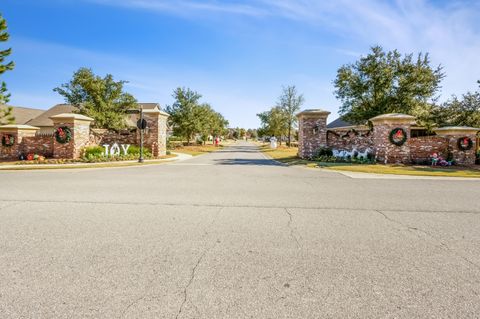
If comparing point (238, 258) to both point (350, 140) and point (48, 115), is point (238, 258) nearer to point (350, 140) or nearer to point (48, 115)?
point (350, 140)

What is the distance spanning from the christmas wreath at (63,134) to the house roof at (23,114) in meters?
28.4

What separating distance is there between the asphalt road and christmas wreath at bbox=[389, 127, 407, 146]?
1074 cm

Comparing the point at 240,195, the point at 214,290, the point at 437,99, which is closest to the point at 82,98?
the point at 240,195

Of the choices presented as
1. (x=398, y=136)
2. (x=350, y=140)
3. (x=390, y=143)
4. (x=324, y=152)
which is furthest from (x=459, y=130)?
(x=324, y=152)

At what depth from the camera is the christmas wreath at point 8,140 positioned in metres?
19.3

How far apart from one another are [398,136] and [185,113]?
25.9m

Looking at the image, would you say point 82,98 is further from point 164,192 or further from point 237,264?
point 237,264

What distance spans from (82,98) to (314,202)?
25041 mm

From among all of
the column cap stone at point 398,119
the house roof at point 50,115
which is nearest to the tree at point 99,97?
the house roof at point 50,115

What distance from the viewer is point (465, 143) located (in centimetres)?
1653

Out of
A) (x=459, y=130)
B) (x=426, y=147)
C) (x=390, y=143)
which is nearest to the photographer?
(x=459, y=130)

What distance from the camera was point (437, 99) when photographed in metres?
23.5

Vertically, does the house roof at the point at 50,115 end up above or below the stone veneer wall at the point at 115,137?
above

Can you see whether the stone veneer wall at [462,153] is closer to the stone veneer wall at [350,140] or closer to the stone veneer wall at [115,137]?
the stone veneer wall at [350,140]
